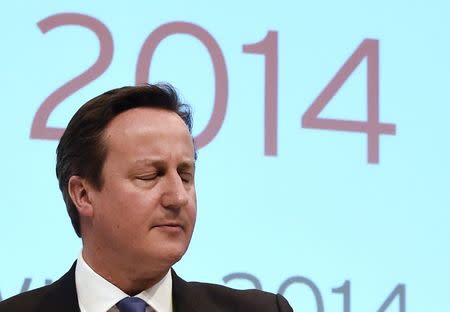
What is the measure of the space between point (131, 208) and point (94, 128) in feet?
0.51

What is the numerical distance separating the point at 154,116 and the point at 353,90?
0.94 meters

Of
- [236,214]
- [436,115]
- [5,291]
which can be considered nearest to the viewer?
[5,291]

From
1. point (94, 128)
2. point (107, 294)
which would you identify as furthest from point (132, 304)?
point (94, 128)

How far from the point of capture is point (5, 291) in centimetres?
217

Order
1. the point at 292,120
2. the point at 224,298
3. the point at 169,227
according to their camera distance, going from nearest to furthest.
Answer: the point at 169,227 < the point at 224,298 < the point at 292,120

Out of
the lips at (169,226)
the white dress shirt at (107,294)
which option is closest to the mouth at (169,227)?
the lips at (169,226)

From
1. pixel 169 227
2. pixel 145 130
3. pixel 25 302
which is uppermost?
pixel 145 130

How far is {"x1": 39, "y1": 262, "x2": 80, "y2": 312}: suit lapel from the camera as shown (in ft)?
5.32

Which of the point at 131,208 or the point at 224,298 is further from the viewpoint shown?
the point at 224,298

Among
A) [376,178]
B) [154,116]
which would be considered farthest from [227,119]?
[154,116]

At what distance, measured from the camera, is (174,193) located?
157cm

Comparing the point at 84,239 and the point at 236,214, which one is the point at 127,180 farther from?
the point at 236,214

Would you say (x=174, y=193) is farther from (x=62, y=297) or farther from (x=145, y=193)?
(x=62, y=297)

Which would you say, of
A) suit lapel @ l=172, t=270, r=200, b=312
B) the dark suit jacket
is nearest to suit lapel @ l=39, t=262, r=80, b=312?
the dark suit jacket
